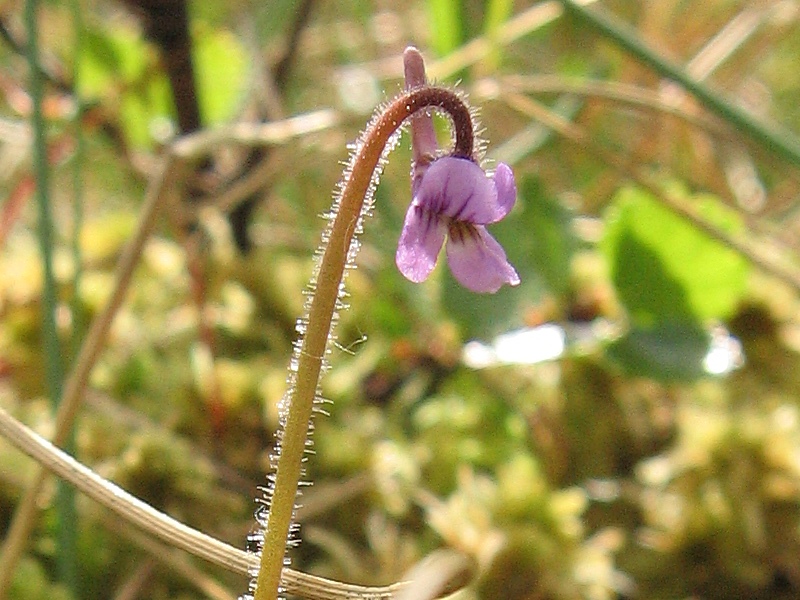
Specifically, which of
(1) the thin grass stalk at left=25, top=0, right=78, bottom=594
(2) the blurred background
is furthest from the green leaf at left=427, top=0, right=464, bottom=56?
(1) the thin grass stalk at left=25, top=0, right=78, bottom=594

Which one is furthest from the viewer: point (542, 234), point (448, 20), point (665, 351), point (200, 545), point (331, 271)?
point (448, 20)

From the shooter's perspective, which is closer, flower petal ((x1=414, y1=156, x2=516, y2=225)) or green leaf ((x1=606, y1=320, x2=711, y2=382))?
flower petal ((x1=414, y1=156, x2=516, y2=225))

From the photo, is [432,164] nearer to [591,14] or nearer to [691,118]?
[591,14]

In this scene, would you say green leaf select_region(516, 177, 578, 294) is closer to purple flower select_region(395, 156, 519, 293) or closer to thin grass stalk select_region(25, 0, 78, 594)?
thin grass stalk select_region(25, 0, 78, 594)

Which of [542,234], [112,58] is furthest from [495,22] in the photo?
[112,58]

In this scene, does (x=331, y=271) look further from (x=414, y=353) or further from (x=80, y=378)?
(x=414, y=353)

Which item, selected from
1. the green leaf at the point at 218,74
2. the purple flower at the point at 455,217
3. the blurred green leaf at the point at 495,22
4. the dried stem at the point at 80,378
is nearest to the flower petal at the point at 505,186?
the purple flower at the point at 455,217

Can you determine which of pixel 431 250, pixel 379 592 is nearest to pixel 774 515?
pixel 379 592
